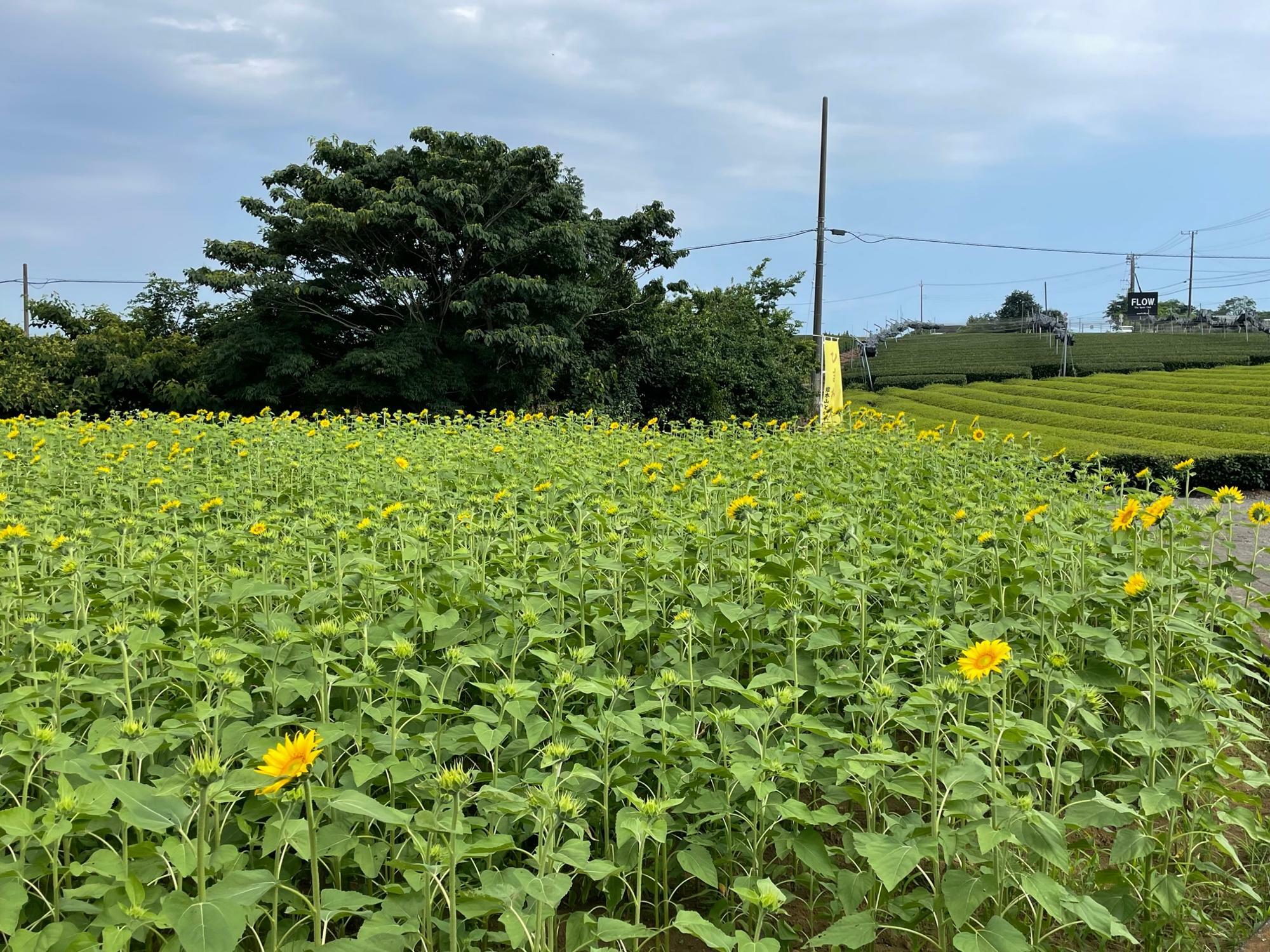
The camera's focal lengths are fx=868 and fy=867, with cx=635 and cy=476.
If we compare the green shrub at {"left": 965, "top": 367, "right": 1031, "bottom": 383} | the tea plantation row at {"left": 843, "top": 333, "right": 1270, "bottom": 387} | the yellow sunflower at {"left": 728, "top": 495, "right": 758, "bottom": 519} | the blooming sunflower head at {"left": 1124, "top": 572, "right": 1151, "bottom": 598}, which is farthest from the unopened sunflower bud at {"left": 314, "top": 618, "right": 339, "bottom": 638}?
the green shrub at {"left": 965, "top": 367, "right": 1031, "bottom": 383}

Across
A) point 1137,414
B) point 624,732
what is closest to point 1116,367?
point 1137,414

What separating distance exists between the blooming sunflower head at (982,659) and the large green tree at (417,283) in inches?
596

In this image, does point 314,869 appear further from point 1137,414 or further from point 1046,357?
point 1046,357

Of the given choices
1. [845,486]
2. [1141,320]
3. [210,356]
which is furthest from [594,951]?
[1141,320]

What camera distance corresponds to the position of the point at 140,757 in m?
1.74

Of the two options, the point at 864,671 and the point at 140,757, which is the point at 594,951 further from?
the point at 864,671

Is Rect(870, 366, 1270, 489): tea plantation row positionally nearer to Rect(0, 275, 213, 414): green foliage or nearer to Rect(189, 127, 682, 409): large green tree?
Rect(189, 127, 682, 409): large green tree

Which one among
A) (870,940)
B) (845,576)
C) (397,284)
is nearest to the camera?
(870,940)

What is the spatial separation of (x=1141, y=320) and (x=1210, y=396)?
1308 inches

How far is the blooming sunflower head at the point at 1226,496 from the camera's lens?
3.20 metres

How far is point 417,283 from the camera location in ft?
55.4

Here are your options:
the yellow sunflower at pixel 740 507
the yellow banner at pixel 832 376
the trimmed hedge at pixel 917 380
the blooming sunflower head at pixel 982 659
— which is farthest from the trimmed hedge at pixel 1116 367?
the blooming sunflower head at pixel 982 659

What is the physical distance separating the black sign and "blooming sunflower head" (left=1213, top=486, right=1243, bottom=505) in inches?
2251

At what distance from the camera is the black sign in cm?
5238
